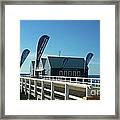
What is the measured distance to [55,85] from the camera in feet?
4.87

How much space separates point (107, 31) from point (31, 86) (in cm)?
53

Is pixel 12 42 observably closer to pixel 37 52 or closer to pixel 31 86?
pixel 37 52

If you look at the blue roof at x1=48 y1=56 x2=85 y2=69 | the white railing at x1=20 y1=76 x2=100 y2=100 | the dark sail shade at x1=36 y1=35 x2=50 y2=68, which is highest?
the dark sail shade at x1=36 y1=35 x2=50 y2=68

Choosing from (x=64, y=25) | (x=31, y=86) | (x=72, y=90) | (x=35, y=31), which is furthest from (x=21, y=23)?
(x=72, y=90)

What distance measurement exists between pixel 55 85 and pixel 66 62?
0.14 metres

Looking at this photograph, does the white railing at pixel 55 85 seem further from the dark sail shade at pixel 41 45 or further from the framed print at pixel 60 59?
the dark sail shade at pixel 41 45

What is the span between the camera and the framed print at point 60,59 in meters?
1.43

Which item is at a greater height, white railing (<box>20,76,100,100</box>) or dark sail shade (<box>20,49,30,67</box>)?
dark sail shade (<box>20,49,30,67</box>)

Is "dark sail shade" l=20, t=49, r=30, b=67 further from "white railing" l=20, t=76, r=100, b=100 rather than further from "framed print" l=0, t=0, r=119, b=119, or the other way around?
"white railing" l=20, t=76, r=100, b=100

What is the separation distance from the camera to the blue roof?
1468 mm

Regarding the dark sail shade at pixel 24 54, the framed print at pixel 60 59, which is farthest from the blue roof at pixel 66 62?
the dark sail shade at pixel 24 54

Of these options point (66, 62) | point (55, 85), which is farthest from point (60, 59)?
point (55, 85)

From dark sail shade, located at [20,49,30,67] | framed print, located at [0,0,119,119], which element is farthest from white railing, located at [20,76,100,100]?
dark sail shade, located at [20,49,30,67]

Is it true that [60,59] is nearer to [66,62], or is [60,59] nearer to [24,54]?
[66,62]
